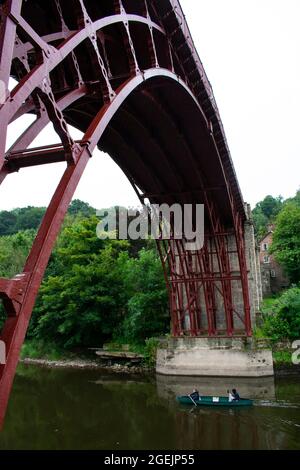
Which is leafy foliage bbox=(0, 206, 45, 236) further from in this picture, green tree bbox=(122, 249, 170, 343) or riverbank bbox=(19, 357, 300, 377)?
green tree bbox=(122, 249, 170, 343)

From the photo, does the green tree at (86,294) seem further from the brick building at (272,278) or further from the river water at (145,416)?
the brick building at (272,278)

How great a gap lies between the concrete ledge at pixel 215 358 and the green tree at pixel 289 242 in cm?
1592

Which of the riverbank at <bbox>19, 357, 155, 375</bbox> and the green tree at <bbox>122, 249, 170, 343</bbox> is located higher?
the green tree at <bbox>122, 249, 170, 343</bbox>

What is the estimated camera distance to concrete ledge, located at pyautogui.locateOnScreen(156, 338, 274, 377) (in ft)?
73.9

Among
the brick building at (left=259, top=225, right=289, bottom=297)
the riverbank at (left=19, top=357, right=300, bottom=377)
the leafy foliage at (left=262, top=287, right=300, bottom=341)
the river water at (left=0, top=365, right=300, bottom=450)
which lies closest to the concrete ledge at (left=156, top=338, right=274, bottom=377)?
the river water at (left=0, top=365, right=300, bottom=450)

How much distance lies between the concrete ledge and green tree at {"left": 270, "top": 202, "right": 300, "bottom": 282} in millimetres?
15921

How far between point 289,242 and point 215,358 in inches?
706

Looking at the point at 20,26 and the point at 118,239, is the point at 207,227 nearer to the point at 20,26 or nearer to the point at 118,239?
the point at 118,239

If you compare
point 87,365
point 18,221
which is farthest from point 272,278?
point 18,221


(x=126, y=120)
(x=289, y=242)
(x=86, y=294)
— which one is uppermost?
(x=289, y=242)

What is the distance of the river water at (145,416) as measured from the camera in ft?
40.7

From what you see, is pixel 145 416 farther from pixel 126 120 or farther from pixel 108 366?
pixel 108 366

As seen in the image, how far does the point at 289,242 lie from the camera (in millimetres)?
37500
